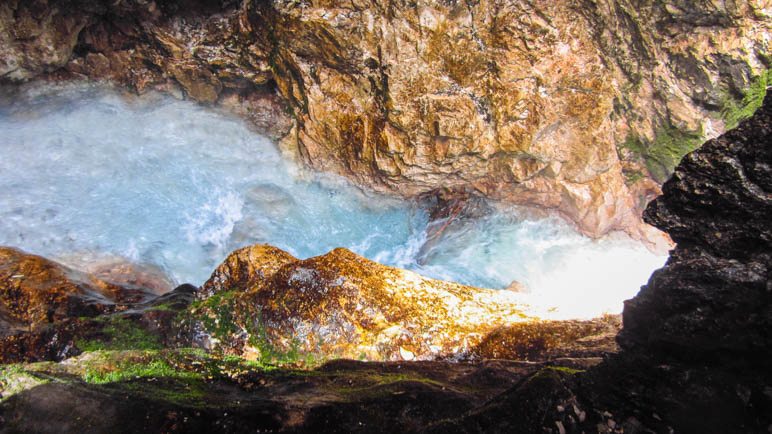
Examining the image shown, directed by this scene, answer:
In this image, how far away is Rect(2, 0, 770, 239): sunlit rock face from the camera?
8531mm

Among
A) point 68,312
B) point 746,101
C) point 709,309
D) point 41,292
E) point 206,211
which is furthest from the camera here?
point 206,211

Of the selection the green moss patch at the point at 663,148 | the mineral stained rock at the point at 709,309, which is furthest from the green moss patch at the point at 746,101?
the mineral stained rock at the point at 709,309

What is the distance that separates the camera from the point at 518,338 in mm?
5148

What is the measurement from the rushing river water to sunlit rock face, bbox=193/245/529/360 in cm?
432

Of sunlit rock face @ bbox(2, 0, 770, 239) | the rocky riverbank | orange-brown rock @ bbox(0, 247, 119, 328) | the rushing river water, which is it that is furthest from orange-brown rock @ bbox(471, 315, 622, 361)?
orange-brown rock @ bbox(0, 247, 119, 328)

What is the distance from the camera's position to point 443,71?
8875 millimetres

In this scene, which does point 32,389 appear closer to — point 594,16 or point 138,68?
point 138,68

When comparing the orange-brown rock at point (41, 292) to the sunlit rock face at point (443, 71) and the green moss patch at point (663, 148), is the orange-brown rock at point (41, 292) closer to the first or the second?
the sunlit rock face at point (443, 71)

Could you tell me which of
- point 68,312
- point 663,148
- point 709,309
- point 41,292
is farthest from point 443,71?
point 41,292

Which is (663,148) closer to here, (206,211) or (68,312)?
(206,211)

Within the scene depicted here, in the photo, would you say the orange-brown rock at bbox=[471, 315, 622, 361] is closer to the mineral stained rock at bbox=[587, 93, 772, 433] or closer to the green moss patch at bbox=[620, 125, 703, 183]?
the mineral stained rock at bbox=[587, 93, 772, 433]

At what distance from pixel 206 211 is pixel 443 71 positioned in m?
6.42

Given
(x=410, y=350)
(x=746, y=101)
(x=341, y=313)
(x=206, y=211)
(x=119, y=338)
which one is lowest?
(x=410, y=350)

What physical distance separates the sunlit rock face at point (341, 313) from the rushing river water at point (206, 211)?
4317mm
